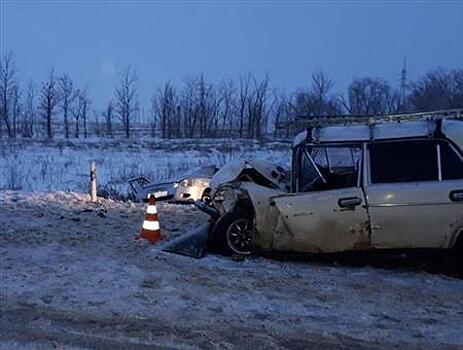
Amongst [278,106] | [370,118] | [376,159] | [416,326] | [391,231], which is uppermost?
[278,106]

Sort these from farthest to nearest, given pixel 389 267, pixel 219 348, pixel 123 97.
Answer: pixel 123 97
pixel 389 267
pixel 219 348

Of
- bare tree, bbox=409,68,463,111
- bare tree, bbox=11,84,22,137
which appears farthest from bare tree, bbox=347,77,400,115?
bare tree, bbox=11,84,22,137

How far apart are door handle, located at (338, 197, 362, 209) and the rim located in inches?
49.1

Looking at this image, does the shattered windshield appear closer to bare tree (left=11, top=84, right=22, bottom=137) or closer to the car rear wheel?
the car rear wheel

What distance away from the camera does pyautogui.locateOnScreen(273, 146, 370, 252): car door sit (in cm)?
696

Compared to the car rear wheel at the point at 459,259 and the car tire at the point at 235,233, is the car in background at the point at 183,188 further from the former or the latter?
the car rear wheel at the point at 459,259

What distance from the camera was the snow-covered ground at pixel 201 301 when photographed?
4848 millimetres

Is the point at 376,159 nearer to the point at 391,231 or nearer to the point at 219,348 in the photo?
the point at 391,231

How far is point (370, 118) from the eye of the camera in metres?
7.95

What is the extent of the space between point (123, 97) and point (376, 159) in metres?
69.3

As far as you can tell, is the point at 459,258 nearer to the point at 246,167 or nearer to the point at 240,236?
the point at 240,236

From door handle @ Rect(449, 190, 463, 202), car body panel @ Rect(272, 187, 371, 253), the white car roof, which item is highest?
the white car roof

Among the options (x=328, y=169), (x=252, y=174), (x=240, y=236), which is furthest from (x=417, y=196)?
(x=252, y=174)

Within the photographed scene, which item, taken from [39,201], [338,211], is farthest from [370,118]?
[39,201]
